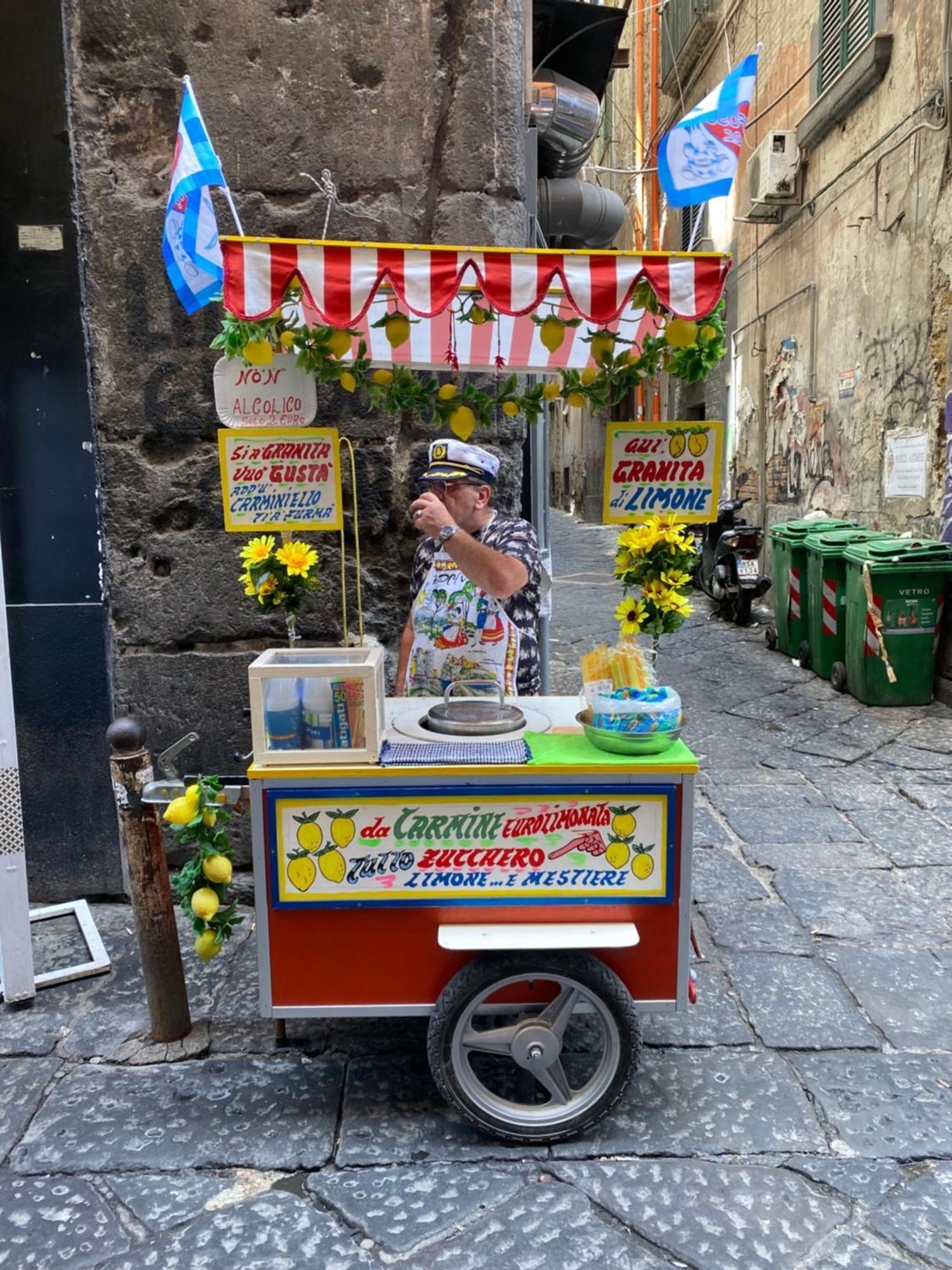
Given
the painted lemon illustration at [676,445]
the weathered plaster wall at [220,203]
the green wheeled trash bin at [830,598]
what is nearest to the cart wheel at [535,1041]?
the painted lemon illustration at [676,445]

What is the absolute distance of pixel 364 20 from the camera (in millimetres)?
3479

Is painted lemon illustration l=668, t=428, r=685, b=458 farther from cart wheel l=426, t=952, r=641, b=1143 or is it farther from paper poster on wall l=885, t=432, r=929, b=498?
paper poster on wall l=885, t=432, r=929, b=498

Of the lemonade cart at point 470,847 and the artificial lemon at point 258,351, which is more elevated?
the artificial lemon at point 258,351

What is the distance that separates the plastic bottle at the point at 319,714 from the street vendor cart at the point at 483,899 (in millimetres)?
72

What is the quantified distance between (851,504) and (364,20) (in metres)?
6.39

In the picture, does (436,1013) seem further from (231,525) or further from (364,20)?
(364,20)

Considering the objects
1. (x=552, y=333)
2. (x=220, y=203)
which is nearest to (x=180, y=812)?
(x=552, y=333)

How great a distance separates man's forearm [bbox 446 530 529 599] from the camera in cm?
278

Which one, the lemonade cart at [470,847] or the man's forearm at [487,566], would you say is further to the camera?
A: the man's forearm at [487,566]

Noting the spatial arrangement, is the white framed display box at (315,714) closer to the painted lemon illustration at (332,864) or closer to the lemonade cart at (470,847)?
the lemonade cart at (470,847)

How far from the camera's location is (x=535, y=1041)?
239cm

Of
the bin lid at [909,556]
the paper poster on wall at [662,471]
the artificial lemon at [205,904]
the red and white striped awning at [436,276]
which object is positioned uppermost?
the red and white striped awning at [436,276]

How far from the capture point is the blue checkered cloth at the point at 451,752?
2363 millimetres

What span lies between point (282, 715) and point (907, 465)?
6.34 m
